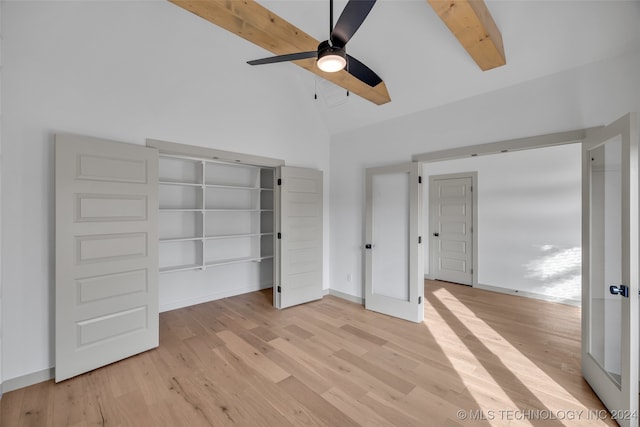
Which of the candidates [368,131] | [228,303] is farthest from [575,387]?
[228,303]

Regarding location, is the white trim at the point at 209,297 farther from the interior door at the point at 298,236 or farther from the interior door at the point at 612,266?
the interior door at the point at 612,266

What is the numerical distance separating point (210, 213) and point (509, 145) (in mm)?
4151

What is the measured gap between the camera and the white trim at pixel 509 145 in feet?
8.27

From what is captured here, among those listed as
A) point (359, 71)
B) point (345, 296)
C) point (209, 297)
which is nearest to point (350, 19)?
point (359, 71)

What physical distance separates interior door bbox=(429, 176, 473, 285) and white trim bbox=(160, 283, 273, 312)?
12.4 ft

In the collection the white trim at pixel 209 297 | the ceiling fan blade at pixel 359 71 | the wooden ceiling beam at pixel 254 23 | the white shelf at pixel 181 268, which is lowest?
the white trim at pixel 209 297

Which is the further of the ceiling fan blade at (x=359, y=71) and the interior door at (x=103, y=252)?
the interior door at (x=103, y=252)

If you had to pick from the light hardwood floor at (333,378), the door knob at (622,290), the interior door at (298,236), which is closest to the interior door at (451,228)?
the light hardwood floor at (333,378)

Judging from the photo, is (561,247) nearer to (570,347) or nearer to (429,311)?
(570,347)

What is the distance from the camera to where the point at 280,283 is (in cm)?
406

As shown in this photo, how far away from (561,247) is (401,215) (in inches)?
119

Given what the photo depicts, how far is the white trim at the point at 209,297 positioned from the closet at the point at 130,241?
2cm

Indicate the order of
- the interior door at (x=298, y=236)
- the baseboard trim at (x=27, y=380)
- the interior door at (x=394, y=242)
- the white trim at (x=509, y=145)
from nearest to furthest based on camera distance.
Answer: the baseboard trim at (x=27, y=380)
the white trim at (x=509, y=145)
the interior door at (x=394, y=242)
the interior door at (x=298, y=236)

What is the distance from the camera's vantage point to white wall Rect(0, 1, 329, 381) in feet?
7.39
